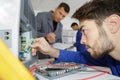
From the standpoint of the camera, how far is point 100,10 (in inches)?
37.8

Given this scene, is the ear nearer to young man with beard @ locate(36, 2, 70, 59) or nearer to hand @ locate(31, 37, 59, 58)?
hand @ locate(31, 37, 59, 58)

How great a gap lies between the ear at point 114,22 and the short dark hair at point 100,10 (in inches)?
0.8

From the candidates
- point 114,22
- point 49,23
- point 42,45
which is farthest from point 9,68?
point 49,23

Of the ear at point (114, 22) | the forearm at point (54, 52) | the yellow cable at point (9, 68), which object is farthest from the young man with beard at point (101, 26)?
the yellow cable at point (9, 68)

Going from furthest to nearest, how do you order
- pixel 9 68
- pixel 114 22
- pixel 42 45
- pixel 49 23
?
pixel 49 23 → pixel 42 45 → pixel 114 22 → pixel 9 68

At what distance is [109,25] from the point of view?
939mm

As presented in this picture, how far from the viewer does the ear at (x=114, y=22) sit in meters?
0.92

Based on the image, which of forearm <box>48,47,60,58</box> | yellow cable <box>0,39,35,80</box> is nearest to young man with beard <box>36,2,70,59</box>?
forearm <box>48,47,60,58</box>

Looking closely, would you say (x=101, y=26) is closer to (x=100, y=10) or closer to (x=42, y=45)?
(x=100, y=10)

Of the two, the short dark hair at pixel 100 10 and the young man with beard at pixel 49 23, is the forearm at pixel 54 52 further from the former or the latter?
the young man with beard at pixel 49 23

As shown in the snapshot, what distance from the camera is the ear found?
920mm

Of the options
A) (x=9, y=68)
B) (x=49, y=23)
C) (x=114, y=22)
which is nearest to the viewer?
(x=9, y=68)

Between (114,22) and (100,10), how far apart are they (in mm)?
94

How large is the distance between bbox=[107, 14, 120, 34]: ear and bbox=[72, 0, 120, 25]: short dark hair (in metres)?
0.02
